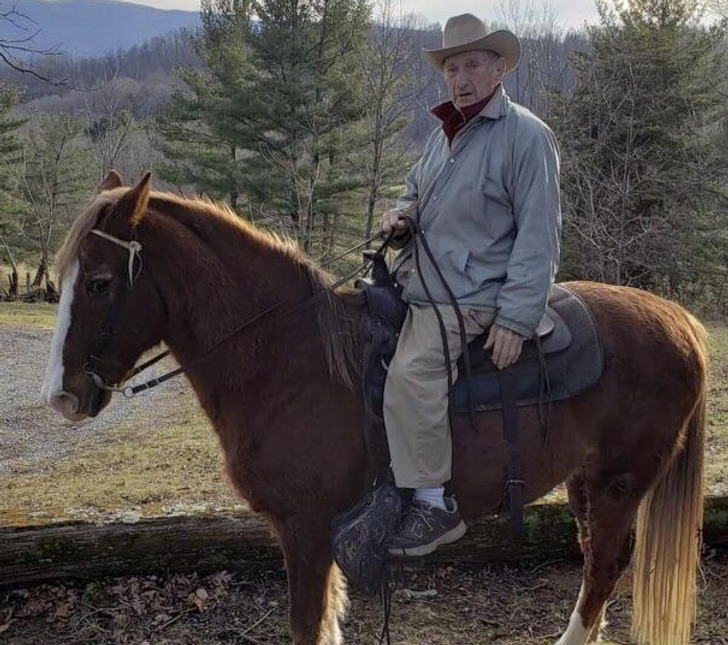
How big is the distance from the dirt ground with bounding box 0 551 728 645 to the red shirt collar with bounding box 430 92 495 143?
2315 millimetres

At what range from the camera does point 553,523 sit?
13.3 feet

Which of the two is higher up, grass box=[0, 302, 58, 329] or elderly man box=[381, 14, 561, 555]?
elderly man box=[381, 14, 561, 555]

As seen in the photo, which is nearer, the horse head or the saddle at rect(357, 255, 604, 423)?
the horse head

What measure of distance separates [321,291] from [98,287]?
2.98 feet

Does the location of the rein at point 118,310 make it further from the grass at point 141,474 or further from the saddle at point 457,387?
→ the grass at point 141,474

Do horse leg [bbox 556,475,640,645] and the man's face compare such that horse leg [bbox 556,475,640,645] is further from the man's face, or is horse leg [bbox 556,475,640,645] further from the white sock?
Result: the man's face

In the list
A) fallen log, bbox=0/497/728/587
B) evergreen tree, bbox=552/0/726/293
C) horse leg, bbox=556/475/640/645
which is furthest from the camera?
evergreen tree, bbox=552/0/726/293

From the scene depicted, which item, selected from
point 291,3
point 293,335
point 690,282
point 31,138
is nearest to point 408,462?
point 293,335

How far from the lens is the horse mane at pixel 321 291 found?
8.96ft

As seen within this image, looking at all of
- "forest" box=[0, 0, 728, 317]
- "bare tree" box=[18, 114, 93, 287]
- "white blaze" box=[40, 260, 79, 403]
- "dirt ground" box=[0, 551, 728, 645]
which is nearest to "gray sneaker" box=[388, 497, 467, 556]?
"dirt ground" box=[0, 551, 728, 645]

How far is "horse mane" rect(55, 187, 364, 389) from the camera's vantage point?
8.96 feet

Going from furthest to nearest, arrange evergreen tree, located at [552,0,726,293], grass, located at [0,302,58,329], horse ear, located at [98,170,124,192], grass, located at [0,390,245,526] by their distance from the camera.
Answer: grass, located at [0,302,58,329] < evergreen tree, located at [552,0,726,293] < grass, located at [0,390,245,526] < horse ear, located at [98,170,124,192]

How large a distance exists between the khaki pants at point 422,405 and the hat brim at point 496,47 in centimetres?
107

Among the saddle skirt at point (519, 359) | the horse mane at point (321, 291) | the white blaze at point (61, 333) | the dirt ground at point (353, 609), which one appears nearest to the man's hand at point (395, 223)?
the saddle skirt at point (519, 359)
